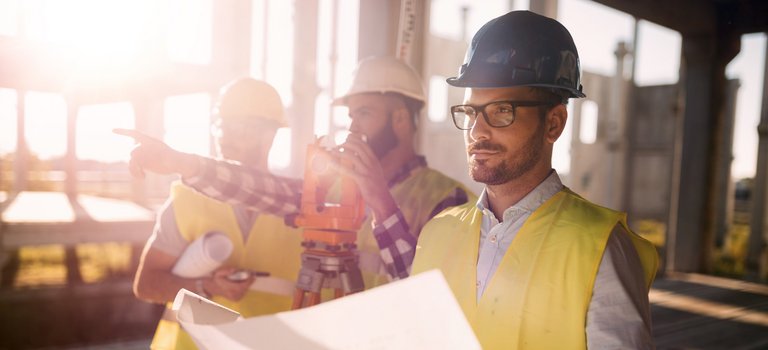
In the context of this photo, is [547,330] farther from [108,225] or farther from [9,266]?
[9,266]

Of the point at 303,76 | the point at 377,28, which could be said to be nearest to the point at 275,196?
the point at 377,28

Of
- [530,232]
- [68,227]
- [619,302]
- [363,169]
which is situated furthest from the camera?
[68,227]

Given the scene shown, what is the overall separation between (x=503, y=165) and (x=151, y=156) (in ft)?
3.12

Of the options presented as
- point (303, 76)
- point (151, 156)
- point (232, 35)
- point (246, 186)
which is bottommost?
point (246, 186)

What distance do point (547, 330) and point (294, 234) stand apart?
1.18 meters

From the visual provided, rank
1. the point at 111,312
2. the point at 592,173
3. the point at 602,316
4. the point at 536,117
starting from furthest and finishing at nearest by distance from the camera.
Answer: the point at 592,173 < the point at 111,312 < the point at 536,117 < the point at 602,316

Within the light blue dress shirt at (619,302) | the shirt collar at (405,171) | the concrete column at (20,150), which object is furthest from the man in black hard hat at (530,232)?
the concrete column at (20,150)

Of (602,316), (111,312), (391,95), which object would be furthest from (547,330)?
(111,312)

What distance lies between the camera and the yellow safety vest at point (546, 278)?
108cm

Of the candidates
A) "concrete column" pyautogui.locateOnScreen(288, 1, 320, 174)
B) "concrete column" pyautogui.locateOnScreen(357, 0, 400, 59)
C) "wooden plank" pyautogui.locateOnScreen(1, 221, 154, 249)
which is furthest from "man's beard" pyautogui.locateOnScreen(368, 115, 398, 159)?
"wooden plank" pyautogui.locateOnScreen(1, 221, 154, 249)

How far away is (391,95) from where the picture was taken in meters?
2.26

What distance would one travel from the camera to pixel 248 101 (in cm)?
210

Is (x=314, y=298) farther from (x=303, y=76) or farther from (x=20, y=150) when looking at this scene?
(x=20, y=150)

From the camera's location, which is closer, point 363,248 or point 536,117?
point 536,117
